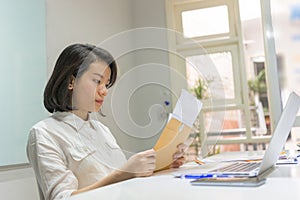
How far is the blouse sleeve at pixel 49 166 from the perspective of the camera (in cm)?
101

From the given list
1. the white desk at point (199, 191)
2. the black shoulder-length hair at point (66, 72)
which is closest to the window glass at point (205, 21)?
the black shoulder-length hair at point (66, 72)

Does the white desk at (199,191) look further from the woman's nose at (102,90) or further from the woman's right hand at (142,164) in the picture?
the woman's nose at (102,90)

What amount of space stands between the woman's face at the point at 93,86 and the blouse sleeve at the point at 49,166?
17 cm

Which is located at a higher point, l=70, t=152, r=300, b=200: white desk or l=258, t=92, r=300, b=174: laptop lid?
l=258, t=92, r=300, b=174: laptop lid

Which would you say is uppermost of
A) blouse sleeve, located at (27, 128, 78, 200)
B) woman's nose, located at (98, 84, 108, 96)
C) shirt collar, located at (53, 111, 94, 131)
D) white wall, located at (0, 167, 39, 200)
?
woman's nose, located at (98, 84, 108, 96)

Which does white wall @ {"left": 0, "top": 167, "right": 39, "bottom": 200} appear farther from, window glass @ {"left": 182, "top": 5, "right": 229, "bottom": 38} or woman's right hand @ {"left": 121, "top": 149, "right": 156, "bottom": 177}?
window glass @ {"left": 182, "top": 5, "right": 229, "bottom": 38}

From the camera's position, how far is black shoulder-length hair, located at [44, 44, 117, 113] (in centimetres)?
112

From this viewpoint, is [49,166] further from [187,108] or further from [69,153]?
[187,108]

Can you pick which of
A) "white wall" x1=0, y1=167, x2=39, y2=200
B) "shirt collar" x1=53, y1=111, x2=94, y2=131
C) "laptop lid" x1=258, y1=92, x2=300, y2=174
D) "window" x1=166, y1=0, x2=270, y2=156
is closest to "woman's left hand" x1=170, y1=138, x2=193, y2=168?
"laptop lid" x1=258, y1=92, x2=300, y2=174

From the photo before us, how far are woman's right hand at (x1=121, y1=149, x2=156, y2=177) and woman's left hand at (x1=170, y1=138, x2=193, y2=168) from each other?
0.33 feet

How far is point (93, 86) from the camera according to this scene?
101 centimetres

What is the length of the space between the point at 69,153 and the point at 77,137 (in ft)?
0.27

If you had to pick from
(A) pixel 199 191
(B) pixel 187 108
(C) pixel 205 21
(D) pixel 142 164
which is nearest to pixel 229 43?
(C) pixel 205 21

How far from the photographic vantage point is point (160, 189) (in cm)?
55
